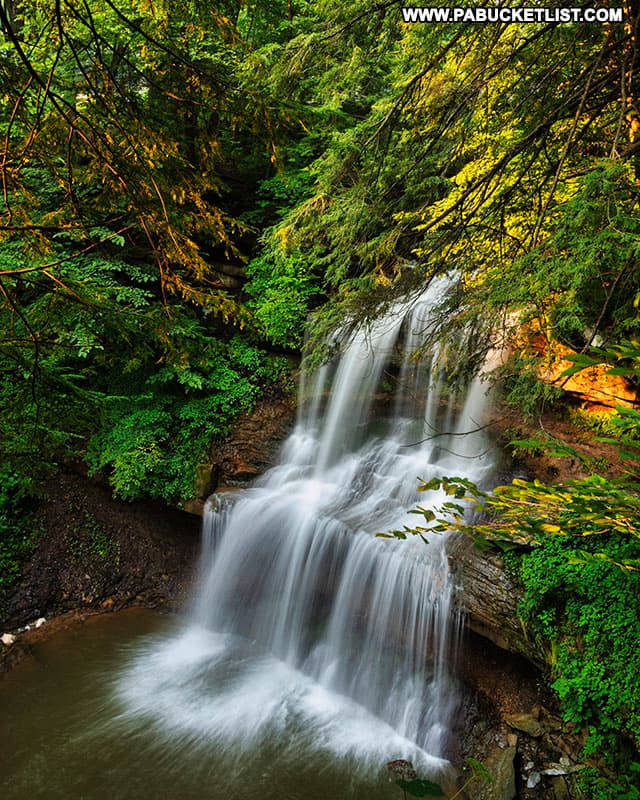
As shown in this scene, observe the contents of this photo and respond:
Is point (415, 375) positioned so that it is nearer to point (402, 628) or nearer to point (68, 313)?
point (402, 628)

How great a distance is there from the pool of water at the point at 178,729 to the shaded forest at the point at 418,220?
1.90 metres

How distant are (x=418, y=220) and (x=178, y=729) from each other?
5.72 meters

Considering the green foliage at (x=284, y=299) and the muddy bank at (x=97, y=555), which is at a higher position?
the green foliage at (x=284, y=299)

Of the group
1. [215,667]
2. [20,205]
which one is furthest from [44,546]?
[20,205]

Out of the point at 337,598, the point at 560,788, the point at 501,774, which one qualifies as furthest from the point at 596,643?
the point at 337,598

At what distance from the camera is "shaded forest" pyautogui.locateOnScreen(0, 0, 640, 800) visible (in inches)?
95.6

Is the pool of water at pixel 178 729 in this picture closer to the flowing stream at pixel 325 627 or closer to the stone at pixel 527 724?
the flowing stream at pixel 325 627

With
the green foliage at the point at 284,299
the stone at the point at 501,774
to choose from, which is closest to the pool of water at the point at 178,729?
the stone at the point at 501,774

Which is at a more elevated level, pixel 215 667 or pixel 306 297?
pixel 306 297

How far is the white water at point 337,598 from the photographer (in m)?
5.00

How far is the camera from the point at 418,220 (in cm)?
453

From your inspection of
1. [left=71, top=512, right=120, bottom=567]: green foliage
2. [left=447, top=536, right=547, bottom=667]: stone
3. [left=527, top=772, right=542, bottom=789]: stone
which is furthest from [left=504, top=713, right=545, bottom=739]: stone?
[left=71, top=512, right=120, bottom=567]: green foliage

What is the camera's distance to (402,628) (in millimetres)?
5297

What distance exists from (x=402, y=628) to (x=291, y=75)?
549cm
